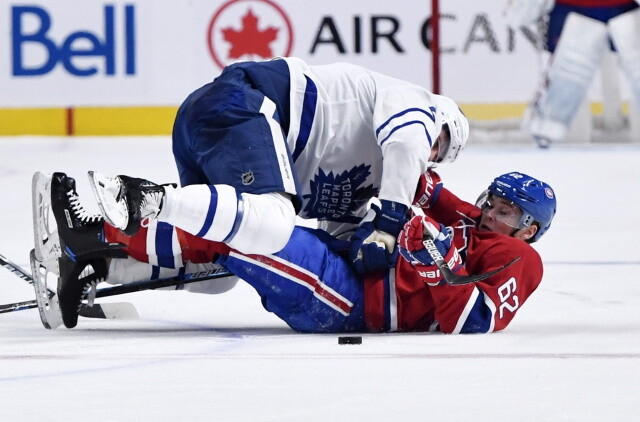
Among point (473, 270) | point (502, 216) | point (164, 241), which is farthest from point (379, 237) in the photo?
point (164, 241)

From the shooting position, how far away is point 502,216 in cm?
307

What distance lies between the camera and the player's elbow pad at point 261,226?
273 cm

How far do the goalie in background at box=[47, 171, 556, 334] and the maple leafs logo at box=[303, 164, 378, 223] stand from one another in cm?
16

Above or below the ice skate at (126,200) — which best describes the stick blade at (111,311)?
below

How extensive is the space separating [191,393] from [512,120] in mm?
5183

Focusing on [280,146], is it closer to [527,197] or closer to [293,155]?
[293,155]

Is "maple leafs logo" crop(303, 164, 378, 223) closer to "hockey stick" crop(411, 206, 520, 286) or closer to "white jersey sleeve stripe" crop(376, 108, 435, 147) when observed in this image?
"white jersey sleeve stripe" crop(376, 108, 435, 147)

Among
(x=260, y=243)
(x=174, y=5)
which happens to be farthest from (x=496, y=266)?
(x=174, y=5)

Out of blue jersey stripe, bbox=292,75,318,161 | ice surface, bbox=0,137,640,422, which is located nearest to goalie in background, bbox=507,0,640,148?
ice surface, bbox=0,137,640,422

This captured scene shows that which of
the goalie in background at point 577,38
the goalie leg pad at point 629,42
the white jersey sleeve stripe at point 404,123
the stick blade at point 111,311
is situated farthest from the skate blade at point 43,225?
the goalie leg pad at point 629,42

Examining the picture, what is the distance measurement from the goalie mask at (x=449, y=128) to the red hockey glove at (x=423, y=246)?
1.44 feet

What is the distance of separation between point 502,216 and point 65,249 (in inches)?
37.3

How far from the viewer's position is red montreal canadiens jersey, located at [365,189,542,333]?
2.84 meters

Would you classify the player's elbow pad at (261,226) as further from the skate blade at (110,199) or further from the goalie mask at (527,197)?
the goalie mask at (527,197)
